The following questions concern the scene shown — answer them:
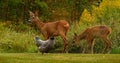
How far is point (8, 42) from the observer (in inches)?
723

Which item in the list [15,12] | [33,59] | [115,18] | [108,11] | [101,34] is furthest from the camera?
[15,12]

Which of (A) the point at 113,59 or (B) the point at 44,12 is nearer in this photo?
(A) the point at 113,59

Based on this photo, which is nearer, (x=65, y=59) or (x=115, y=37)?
(x=65, y=59)

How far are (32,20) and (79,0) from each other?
685 inches

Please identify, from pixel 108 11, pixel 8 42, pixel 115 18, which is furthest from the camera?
pixel 108 11

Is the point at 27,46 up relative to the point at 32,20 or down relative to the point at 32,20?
down

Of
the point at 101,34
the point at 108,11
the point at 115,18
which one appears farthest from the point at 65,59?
the point at 108,11

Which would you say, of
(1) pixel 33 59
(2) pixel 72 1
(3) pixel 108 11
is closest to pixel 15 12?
(2) pixel 72 1

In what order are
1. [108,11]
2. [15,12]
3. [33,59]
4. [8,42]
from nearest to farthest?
[33,59], [8,42], [108,11], [15,12]

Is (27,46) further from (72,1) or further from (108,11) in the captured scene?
(72,1)

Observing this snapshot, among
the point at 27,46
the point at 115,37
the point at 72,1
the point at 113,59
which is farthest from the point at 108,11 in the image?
the point at 113,59

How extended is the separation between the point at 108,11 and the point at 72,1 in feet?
31.3

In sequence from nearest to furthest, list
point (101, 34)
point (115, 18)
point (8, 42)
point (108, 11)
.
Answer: point (101, 34) → point (8, 42) → point (115, 18) → point (108, 11)

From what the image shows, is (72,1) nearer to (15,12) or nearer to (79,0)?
(79,0)
